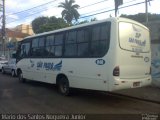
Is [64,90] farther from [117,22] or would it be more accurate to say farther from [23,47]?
[23,47]

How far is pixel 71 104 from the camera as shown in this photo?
10250 mm

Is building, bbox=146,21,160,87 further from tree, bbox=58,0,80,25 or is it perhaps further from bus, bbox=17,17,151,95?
tree, bbox=58,0,80,25

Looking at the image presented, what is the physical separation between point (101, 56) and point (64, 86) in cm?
302

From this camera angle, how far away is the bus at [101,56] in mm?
9570

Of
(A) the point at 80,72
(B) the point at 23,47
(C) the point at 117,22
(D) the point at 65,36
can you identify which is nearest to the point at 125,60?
(C) the point at 117,22

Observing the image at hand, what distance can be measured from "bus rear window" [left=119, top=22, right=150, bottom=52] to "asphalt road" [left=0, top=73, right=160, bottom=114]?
211 cm

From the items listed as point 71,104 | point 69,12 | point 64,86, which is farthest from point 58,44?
point 69,12

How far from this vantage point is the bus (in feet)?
31.4

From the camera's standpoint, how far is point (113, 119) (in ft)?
26.3

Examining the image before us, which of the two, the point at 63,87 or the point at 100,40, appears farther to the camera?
the point at 63,87

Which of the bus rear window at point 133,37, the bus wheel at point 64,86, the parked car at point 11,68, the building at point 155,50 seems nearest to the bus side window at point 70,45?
the bus wheel at point 64,86

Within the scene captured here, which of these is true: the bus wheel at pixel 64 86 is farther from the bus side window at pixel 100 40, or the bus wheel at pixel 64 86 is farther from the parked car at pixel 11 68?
the parked car at pixel 11 68

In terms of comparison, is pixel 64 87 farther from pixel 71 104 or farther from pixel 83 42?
pixel 83 42

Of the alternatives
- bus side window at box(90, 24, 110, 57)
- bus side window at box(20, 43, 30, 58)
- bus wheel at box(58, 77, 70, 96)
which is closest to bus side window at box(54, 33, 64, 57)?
bus wheel at box(58, 77, 70, 96)
